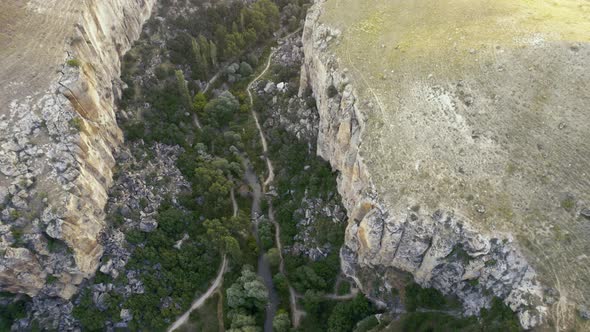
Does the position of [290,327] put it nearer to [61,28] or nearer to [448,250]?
[448,250]

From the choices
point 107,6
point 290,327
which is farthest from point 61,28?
point 290,327

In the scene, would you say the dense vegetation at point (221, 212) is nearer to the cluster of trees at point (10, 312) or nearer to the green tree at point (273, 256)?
the green tree at point (273, 256)

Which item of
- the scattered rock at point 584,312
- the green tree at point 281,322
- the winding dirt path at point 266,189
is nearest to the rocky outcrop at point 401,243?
the scattered rock at point 584,312

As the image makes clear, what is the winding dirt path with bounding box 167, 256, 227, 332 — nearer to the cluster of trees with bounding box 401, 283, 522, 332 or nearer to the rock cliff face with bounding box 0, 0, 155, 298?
the rock cliff face with bounding box 0, 0, 155, 298

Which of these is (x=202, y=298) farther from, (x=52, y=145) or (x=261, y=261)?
(x=52, y=145)

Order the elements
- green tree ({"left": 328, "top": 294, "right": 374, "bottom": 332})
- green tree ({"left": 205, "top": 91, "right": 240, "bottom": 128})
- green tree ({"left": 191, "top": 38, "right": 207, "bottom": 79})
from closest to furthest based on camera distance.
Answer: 1. green tree ({"left": 328, "top": 294, "right": 374, "bottom": 332})
2. green tree ({"left": 205, "top": 91, "right": 240, "bottom": 128})
3. green tree ({"left": 191, "top": 38, "right": 207, "bottom": 79})

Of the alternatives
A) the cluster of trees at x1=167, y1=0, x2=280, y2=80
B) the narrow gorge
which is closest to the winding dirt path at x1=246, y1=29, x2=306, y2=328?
the narrow gorge

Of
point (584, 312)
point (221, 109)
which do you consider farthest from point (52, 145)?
point (584, 312)
